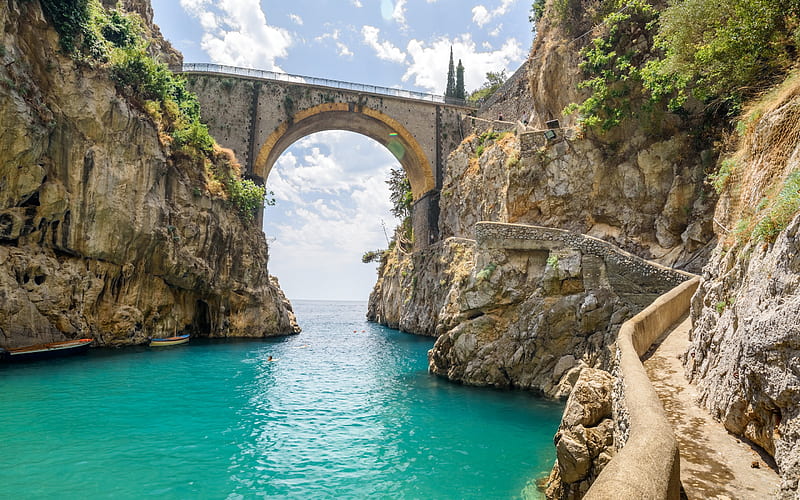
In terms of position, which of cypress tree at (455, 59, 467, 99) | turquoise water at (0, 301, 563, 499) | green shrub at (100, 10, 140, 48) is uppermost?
cypress tree at (455, 59, 467, 99)

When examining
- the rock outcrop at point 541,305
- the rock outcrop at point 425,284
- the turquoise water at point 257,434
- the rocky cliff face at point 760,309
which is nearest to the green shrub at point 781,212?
the rocky cliff face at point 760,309

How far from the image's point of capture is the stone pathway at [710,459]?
139 inches

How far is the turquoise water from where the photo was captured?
7.40 metres

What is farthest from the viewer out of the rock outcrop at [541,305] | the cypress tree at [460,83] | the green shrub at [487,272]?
the cypress tree at [460,83]

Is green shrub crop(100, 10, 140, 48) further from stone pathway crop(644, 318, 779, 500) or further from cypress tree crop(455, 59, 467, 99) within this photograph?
cypress tree crop(455, 59, 467, 99)

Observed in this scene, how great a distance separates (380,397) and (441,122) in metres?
26.5

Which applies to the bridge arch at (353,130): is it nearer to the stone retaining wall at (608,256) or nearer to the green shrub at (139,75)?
the green shrub at (139,75)

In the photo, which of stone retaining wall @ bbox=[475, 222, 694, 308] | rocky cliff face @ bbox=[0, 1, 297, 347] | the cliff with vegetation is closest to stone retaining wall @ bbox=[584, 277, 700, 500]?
the cliff with vegetation

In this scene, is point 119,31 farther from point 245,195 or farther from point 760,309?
point 760,309

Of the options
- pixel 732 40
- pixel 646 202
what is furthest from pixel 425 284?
pixel 732 40

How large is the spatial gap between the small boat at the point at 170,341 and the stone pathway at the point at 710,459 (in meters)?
24.4

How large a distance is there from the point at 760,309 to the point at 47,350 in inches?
907

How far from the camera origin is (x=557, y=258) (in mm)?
14461

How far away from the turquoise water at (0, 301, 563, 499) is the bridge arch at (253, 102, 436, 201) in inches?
747
